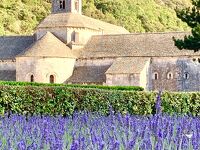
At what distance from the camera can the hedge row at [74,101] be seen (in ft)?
53.7

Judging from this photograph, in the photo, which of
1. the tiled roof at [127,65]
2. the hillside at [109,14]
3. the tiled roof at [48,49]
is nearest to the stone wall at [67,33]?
the tiled roof at [48,49]

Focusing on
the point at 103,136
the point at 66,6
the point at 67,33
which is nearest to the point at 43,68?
the point at 67,33

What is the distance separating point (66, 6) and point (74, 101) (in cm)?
3940

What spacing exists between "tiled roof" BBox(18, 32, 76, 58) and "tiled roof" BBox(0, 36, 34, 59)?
10.7 ft

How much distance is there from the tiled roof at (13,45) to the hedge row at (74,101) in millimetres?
33114

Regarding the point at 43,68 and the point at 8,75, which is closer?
the point at 43,68

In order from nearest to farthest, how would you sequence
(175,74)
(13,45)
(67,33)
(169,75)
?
(175,74) → (169,75) → (67,33) → (13,45)

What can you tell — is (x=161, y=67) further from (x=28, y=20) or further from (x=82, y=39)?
(x=28, y=20)

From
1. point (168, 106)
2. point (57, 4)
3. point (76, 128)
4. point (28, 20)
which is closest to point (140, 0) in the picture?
point (28, 20)

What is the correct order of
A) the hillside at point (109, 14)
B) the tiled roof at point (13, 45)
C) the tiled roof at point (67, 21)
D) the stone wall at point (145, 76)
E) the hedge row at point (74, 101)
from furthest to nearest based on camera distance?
the hillside at point (109, 14)
the tiled roof at point (67, 21)
the tiled roof at point (13, 45)
the stone wall at point (145, 76)
the hedge row at point (74, 101)

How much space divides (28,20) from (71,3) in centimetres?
2721

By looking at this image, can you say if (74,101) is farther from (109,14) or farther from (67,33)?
(109,14)

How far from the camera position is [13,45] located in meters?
51.8

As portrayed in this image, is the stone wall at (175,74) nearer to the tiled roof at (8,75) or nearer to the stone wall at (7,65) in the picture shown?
the tiled roof at (8,75)
